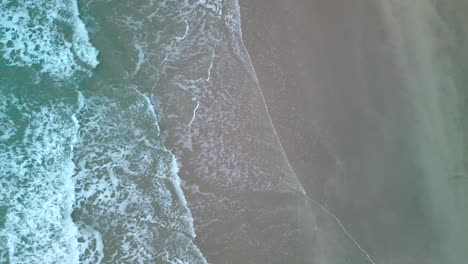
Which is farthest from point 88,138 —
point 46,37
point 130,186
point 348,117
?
point 348,117

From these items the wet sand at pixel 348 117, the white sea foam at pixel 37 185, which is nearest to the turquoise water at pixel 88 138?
the white sea foam at pixel 37 185

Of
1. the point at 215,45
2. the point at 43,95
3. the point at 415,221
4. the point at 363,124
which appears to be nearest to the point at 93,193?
the point at 43,95

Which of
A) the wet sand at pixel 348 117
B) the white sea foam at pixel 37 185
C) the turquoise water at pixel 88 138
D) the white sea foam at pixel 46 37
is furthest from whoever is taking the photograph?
the white sea foam at pixel 46 37

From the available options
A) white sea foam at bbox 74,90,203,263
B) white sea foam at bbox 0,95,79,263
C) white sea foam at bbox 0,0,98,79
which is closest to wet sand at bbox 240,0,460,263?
white sea foam at bbox 74,90,203,263

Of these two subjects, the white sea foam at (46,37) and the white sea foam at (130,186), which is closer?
the white sea foam at (130,186)

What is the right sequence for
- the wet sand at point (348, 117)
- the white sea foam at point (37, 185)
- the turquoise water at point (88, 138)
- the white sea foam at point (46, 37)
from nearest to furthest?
the white sea foam at point (37, 185)
the turquoise water at point (88, 138)
the wet sand at point (348, 117)
the white sea foam at point (46, 37)

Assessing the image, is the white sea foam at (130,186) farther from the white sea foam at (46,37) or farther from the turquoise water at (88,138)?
the white sea foam at (46,37)

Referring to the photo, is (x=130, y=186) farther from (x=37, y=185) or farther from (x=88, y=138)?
(x=37, y=185)
